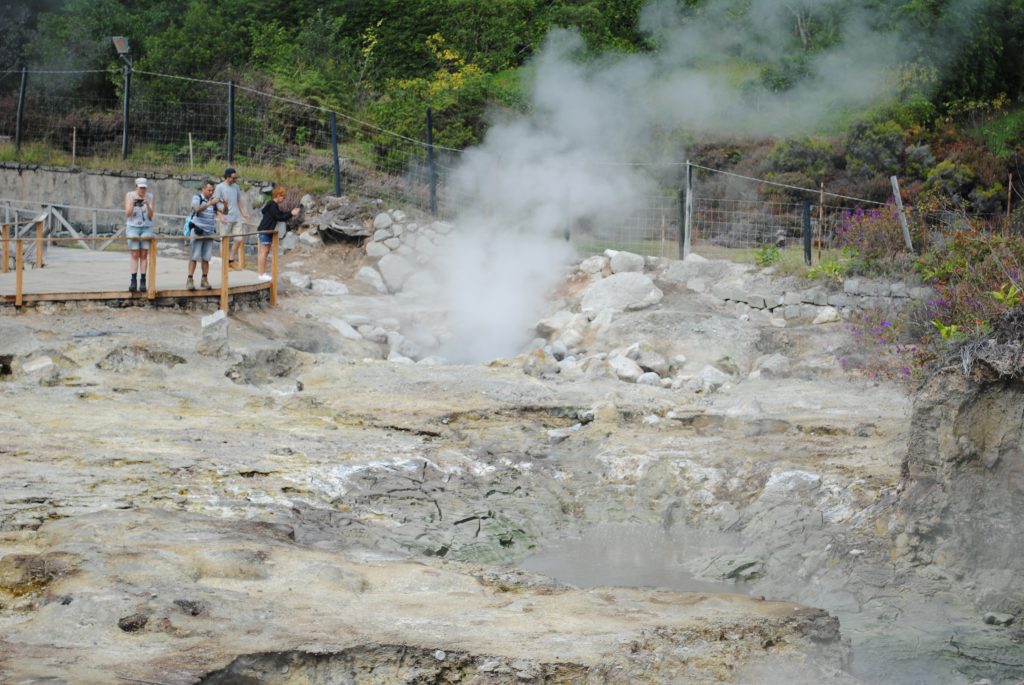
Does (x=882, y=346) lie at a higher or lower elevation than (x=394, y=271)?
lower

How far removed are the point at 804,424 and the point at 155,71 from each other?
16438 mm

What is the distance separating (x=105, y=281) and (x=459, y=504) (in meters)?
7.20

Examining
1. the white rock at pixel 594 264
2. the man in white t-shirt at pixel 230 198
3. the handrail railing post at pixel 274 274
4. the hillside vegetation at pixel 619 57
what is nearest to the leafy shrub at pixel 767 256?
the white rock at pixel 594 264

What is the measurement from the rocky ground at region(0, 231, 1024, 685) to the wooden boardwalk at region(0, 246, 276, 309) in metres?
0.25

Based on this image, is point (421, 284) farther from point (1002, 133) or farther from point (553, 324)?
point (1002, 133)

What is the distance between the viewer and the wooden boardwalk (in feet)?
43.5

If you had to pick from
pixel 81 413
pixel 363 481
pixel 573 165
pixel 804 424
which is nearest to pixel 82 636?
pixel 363 481

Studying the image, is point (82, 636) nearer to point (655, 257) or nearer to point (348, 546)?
point (348, 546)

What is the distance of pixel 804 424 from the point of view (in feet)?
34.8

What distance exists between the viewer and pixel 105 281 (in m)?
14.5

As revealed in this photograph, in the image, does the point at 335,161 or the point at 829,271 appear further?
the point at 335,161

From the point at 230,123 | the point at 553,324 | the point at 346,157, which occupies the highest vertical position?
the point at 230,123

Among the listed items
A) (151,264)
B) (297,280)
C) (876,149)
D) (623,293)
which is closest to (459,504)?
(151,264)

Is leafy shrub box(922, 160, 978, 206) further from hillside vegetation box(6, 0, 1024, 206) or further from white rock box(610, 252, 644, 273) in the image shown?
white rock box(610, 252, 644, 273)
